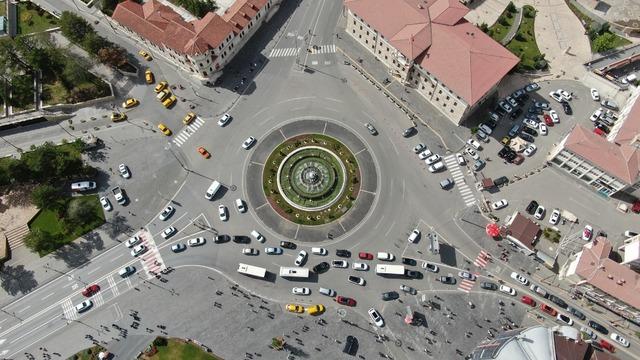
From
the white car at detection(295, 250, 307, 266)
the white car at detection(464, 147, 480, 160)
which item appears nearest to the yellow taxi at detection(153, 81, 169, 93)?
the white car at detection(295, 250, 307, 266)

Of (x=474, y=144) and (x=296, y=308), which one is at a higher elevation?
(x=474, y=144)

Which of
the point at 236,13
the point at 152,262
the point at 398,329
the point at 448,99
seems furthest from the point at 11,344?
the point at 448,99

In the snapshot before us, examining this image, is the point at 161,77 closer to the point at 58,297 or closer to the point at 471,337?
the point at 58,297

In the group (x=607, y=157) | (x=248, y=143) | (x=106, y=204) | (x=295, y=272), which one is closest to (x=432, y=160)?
(x=607, y=157)

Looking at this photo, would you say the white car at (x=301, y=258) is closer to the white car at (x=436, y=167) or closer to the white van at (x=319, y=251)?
the white van at (x=319, y=251)

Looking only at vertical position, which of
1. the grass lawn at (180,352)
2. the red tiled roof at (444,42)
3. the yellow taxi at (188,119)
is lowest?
the grass lawn at (180,352)

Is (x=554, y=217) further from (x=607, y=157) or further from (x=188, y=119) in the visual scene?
(x=188, y=119)

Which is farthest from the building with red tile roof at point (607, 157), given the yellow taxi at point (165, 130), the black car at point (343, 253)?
the yellow taxi at point (165, 130)
